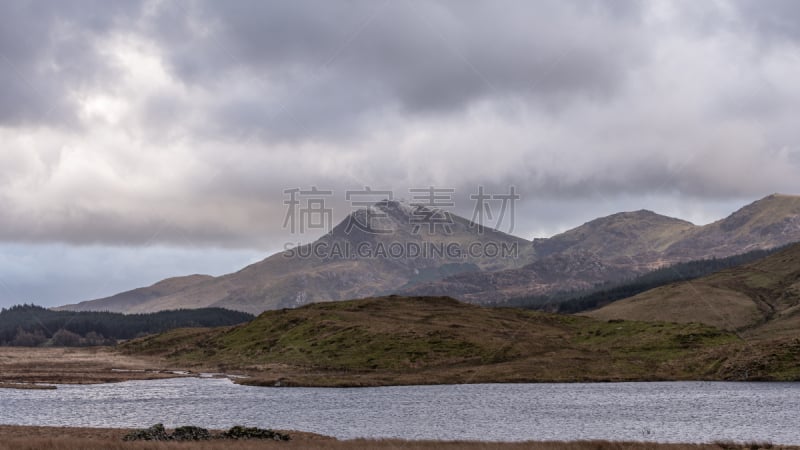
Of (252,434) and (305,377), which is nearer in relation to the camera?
(252,434)

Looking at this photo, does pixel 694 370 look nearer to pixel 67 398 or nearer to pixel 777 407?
pixel 777 407

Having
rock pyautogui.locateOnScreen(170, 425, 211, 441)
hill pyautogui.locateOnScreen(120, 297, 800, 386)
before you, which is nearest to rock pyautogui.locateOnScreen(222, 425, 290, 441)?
rock pyautogui.locateOnScreen(170, 425, 211, 441)

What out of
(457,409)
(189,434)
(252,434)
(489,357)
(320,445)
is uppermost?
(489,357)

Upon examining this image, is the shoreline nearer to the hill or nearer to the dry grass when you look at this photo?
the dry grass

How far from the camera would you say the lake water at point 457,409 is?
70688 mm

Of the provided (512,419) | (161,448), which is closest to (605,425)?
(512,419)

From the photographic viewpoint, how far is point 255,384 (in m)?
138

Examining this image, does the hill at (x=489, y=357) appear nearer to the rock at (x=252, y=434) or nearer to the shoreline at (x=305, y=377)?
the shoreline at (x=305, y=377)

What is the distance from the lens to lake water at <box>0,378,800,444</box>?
70.7 meters

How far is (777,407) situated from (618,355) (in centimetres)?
7831

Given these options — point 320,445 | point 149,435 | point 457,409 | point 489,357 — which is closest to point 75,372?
point 489,357

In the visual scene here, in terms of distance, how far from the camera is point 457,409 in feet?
306

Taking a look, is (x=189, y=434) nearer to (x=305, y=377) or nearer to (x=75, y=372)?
(x=305, y=377)

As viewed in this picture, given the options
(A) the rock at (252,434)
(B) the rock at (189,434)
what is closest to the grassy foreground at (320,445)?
(A) the rock at (252,434)
